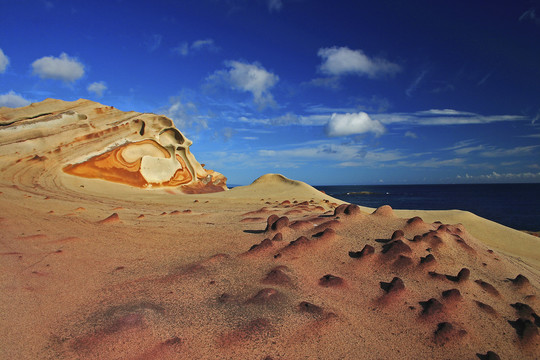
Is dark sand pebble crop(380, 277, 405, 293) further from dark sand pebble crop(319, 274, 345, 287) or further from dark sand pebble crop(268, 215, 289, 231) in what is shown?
dark sand pebble crop(268, 215, 289, 231)

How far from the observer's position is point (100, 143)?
11.4 m

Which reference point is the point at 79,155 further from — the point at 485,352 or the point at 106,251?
the point at 485,352

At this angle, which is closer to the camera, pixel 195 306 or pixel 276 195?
pixel 195 306

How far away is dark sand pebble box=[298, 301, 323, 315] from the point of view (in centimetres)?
238

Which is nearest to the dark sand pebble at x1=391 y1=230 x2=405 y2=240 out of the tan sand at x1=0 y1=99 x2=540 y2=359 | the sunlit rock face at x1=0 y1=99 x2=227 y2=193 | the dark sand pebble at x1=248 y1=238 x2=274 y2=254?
the tan sand at x1=0 y1=99 x2=540 y2=359

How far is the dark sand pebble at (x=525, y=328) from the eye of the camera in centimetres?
241

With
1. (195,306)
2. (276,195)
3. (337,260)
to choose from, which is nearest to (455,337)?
(337,260)

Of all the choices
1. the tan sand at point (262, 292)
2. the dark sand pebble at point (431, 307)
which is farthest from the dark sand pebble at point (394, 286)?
the dark sand pebble at point (431, 307)

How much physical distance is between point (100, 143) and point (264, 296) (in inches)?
423

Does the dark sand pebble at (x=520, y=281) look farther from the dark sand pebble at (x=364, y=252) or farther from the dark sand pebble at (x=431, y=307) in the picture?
the dark sand pebble at (x=364, y=252)

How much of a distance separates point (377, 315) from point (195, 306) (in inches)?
52.9

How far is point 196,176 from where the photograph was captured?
14.0 metres

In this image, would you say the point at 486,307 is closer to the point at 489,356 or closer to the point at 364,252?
the point at 489,356

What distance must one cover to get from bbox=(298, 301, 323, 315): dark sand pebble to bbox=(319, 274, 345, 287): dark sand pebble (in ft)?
1.25
